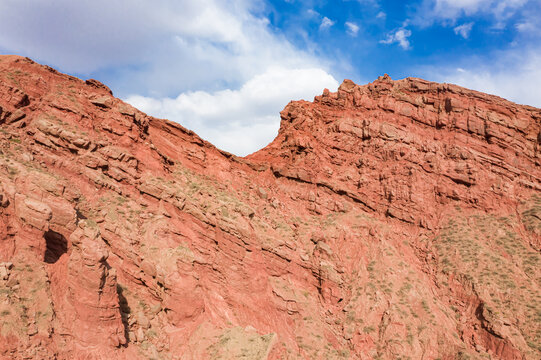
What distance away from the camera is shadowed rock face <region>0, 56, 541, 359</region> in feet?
56.0

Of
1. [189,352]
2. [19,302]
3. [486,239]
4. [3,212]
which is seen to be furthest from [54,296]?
[486,239]

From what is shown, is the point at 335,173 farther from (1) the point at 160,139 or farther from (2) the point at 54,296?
(2) the point at 54,296

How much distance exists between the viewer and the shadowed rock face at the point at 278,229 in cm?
1708

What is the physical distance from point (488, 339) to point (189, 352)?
20644mm

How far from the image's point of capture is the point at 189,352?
20.2 m

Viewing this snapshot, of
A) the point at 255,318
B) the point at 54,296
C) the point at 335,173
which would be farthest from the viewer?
the point at 335,173

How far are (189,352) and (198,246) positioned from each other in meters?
7.07

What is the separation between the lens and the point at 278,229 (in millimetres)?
30281

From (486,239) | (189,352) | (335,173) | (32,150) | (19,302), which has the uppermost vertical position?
(335,173)

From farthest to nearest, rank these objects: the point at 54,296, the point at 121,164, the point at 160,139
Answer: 1. the point at 160,139
2. the point at 121,164
3. the point at 54,296

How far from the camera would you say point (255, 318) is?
2323 centimetres

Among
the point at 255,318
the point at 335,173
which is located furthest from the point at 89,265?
the point at 335,173

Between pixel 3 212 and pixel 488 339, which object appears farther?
pixel 488 339

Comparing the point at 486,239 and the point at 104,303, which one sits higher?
the point at 486,239
